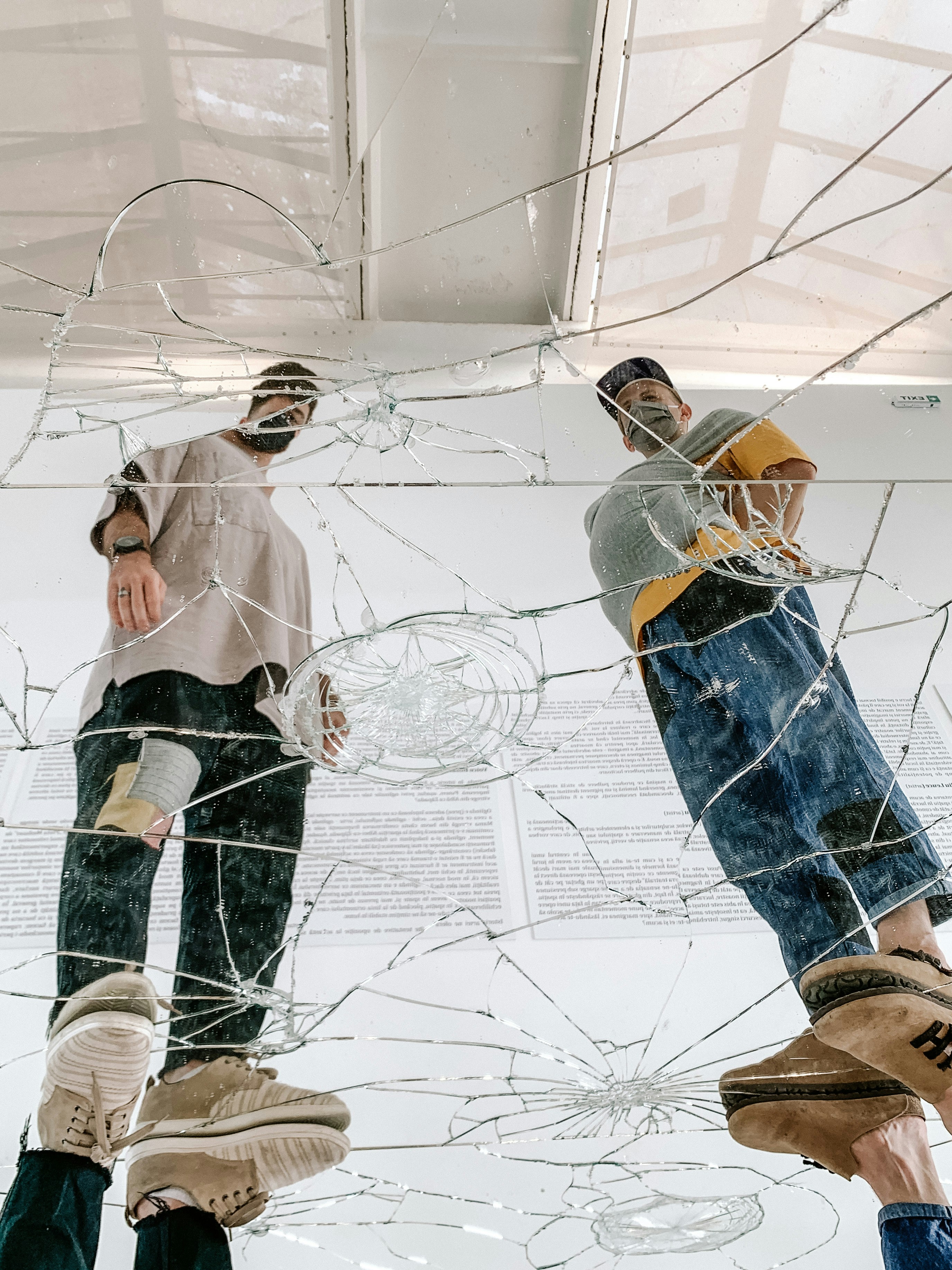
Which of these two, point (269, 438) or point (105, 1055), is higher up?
point (269, 438)

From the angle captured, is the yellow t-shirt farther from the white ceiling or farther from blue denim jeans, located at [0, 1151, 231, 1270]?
blue denim jeans, located at [0, 1151, 231, 1270]

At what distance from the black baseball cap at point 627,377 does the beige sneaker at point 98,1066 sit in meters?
0.54

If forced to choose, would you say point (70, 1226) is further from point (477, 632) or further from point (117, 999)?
→ point (477, 632)

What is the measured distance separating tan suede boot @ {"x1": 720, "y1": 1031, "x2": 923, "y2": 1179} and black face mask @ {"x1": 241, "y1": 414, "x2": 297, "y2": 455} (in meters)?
0.56

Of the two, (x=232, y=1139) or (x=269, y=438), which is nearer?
(x=232, y=1139)

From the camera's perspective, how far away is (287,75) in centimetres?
64

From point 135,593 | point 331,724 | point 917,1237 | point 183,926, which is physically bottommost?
point 917,1237

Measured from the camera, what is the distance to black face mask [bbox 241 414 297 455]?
0.67m

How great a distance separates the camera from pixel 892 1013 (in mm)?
561

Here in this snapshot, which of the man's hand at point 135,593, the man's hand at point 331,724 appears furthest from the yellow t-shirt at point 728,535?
the man's hand at point 135,593

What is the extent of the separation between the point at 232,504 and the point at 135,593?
10 centimetres

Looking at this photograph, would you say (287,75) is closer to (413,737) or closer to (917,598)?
(413,737)

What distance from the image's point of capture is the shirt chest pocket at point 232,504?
65cm

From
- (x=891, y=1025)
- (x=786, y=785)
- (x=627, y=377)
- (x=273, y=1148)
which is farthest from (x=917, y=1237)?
(x=627, y=377)
